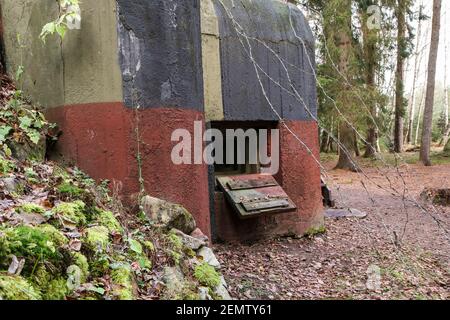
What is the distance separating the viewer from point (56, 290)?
251cm

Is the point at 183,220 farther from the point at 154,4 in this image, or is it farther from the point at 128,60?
the point at 154,4

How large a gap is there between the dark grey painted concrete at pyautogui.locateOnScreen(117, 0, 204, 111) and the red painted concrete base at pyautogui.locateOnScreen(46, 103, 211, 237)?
0.61 ft

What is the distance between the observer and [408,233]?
7988 millimetres

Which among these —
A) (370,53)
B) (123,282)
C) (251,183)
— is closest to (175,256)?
(123,282)

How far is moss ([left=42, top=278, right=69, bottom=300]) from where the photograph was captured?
2447 mm

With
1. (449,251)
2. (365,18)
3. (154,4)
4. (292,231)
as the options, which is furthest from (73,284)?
(365,18)

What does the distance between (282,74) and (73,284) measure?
17.8 feet

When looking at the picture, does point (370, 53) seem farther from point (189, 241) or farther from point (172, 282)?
point (172, 282)

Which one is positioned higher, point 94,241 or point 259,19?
point 259,19

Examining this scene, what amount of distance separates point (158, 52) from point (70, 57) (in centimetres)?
103

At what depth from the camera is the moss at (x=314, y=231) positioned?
7.40m

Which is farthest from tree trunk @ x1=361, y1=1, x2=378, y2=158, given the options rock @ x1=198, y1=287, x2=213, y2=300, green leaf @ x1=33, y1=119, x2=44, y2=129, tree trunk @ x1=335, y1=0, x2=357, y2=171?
rock @ x1=198, y1=287, x2=213, y2=300

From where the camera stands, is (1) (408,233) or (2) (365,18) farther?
(2) (365,18)

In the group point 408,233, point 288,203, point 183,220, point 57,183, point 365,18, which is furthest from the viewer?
point 365,18
